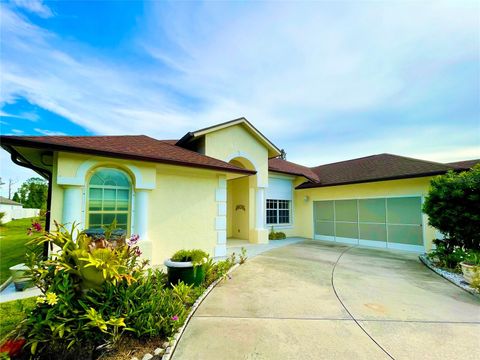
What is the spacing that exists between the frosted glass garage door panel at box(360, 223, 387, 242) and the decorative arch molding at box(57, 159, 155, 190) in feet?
42.4

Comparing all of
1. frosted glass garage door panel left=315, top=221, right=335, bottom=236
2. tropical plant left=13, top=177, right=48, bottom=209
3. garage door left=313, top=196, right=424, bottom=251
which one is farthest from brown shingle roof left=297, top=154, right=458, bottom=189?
tropical plant left=13, top=177, right=48, bottom=209

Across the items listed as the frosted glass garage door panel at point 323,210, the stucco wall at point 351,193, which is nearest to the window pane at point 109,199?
the stucco wall at point 351,193

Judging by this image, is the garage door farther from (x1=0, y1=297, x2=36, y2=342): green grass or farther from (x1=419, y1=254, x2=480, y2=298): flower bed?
(x1=0, y1=297, x2=36, y2=342): green grass

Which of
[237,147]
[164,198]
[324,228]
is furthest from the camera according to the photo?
[324,228]

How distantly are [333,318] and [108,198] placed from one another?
7523mm

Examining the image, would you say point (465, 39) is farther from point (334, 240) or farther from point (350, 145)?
point (350, 145)

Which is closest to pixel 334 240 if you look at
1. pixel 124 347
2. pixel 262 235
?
pixel 262 235

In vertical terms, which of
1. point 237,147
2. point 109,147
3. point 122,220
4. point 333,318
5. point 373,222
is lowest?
point 333,318

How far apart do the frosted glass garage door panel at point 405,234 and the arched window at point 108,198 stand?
1392cm

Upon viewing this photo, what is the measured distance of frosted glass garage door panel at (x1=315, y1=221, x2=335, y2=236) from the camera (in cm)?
1580

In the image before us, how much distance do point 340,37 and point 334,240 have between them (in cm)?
1222

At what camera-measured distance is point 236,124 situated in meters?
12.9

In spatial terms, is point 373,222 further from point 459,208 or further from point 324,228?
point 459,208

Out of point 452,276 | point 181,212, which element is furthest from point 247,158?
point 452,276
